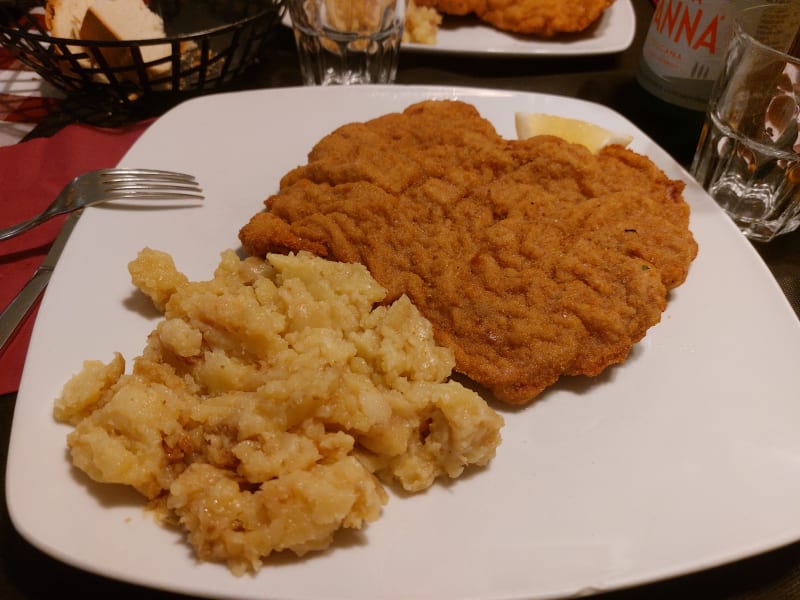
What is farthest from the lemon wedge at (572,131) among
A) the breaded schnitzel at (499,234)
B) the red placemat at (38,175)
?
the red placemat at (38,175)

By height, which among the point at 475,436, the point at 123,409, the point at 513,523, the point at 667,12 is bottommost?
the point at 513,523

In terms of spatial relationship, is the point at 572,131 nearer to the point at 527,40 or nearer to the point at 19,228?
the point at 527,40

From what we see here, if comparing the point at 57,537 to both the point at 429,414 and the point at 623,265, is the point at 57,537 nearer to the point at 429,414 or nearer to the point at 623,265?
the point at 429,414

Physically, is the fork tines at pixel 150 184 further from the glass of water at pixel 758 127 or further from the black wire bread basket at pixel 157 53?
the glass of water at pixel 758 127

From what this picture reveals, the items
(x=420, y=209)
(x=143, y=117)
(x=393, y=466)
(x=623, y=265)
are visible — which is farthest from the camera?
(x=143, y=117)

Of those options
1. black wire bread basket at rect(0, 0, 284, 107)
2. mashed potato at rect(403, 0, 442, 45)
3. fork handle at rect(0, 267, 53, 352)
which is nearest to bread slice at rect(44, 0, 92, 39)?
black wire bread basket at rect(0, 0, 284, 107)

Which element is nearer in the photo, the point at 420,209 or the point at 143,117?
the point at 420,209

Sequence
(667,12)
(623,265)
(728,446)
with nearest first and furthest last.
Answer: (728,446) → (623,265) → (667,12)

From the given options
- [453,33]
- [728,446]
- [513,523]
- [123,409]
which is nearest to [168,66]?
[453,33]

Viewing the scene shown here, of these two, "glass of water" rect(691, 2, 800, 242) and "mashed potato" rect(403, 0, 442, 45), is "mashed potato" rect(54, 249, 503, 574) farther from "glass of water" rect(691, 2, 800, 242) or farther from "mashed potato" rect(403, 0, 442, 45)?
"mashed potato" rect(403, 0, 442, 45)
